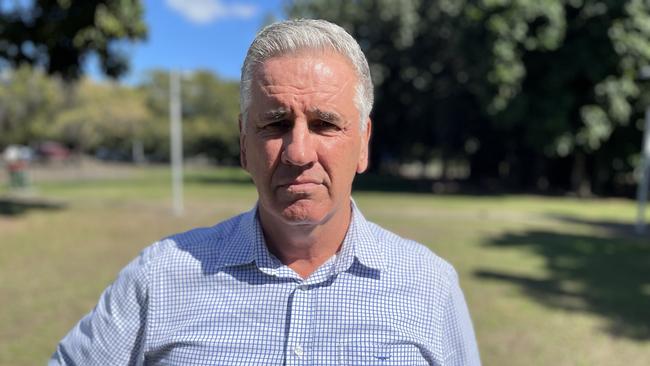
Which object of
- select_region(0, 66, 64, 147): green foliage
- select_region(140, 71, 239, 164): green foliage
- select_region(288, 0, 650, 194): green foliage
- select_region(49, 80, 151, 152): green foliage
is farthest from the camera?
select_region(140, 71, 239, 164): green foliage

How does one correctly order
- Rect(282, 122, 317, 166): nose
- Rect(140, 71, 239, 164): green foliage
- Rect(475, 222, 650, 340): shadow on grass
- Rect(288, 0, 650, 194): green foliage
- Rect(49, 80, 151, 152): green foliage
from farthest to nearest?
Rect(140, 71, 239, 164): green foliage → Rect(49, 80, 151, 152): green foliage → Rect(288, 0, 650, 194): green foliage → Rect(475, 222, 650, 340): shadow on grass → Rect(282, 122, 317, 166): nose

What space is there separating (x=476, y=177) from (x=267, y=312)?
32781 millimetres

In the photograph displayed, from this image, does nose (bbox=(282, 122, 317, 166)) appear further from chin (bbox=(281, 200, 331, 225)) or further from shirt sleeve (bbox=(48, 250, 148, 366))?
shirt sleeve (bbox=(48, 250, 148, 366))

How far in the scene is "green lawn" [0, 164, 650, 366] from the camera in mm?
5195

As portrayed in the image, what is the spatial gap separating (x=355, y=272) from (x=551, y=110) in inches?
807

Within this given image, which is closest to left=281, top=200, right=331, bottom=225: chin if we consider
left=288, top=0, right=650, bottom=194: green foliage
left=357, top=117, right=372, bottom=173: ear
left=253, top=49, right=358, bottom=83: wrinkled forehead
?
left=357, top=117, right=372, bottom=173: ear

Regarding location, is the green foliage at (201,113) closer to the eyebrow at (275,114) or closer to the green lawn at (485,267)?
the green lawn at (485,267)

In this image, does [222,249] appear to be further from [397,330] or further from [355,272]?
[397,330]

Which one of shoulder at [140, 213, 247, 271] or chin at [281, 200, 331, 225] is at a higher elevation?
chin at [281, 200, 331, 225]

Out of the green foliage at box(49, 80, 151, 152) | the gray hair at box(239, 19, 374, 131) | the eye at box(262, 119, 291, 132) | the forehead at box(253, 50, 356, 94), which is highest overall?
the green foliage at box(49, 80, 151, 152)

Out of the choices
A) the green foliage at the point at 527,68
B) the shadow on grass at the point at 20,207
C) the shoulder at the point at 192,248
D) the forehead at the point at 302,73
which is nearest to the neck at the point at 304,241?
the shoulder at the point at 192,248

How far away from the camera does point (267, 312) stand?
4.74 ft

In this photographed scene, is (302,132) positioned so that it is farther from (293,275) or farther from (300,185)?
(293,275)

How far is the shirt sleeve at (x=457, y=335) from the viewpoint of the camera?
155 centimetres
